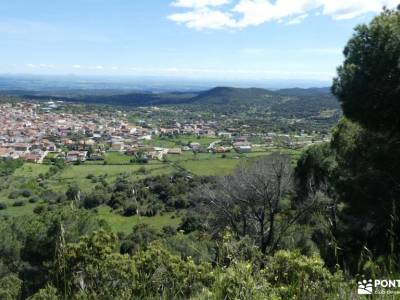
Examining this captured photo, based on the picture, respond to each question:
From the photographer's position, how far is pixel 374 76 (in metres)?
7.52

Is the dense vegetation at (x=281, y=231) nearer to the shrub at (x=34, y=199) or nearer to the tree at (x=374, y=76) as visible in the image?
the tree at (x=374, y=76)

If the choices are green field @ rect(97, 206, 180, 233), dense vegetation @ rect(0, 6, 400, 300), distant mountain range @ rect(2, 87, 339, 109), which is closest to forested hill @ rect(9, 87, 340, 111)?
distant mountain range @ rect(2, 87, 339, 109)

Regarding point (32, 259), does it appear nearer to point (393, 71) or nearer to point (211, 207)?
point (211, 207)

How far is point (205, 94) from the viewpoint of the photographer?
15100cm

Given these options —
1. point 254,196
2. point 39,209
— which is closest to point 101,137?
point 39,209

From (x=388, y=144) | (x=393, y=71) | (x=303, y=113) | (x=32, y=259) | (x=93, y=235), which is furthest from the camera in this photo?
(x=303, y=113)

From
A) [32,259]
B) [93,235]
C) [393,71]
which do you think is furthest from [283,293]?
[32,259]

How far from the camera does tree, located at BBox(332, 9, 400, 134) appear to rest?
23.9ft

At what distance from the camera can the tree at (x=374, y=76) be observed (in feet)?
23.9

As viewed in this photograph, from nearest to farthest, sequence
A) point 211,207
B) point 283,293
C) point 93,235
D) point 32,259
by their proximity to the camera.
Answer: point 283,293 → point 93,235 → point 211,207 → point 32,259

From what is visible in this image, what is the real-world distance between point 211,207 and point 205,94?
14168 cm

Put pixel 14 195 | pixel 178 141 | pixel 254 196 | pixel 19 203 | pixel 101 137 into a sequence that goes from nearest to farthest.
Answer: pixel 254 196
pixel 19 203
pixel 14 195
pixel 178 141
pixel 101 137

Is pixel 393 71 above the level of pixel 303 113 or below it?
above

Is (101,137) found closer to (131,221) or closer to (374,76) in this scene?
(131,221)
